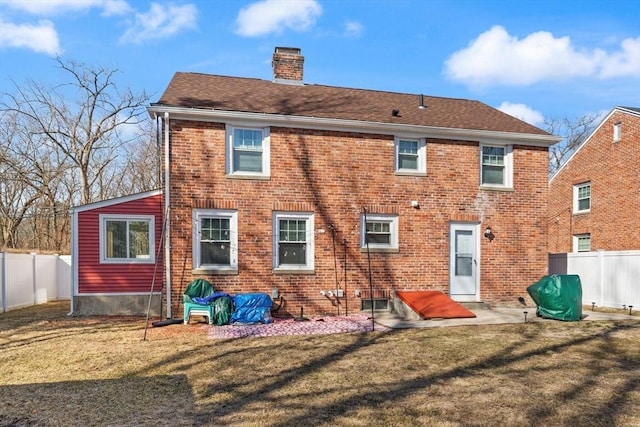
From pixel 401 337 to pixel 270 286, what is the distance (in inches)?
152

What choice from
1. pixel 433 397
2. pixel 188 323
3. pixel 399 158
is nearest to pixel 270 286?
pixel 188 323

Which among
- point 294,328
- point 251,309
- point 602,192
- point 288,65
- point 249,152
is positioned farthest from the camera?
point 602,192

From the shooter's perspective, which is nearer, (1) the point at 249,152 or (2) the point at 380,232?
(1) the point at 249,152

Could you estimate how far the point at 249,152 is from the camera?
39.2 feet

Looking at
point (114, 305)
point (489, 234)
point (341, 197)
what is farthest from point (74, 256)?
point (489, 234)

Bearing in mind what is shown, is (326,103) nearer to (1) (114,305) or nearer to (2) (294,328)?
(2) (294,328)

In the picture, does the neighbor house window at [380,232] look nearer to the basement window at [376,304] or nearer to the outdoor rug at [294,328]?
the basement window at [376,304]

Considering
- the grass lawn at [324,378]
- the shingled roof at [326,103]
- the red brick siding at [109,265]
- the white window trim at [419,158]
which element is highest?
the shingled roof at [326,103]

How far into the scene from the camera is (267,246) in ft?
38.8

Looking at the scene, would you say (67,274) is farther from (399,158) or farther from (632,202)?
(632,202)

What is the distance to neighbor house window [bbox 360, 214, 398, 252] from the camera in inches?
489

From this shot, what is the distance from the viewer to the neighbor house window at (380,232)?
12.4 meters

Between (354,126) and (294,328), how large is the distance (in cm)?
541

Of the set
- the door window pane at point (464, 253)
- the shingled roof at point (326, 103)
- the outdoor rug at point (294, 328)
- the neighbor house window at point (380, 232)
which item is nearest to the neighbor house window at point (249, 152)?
the shingled roof at point (326, 103)
